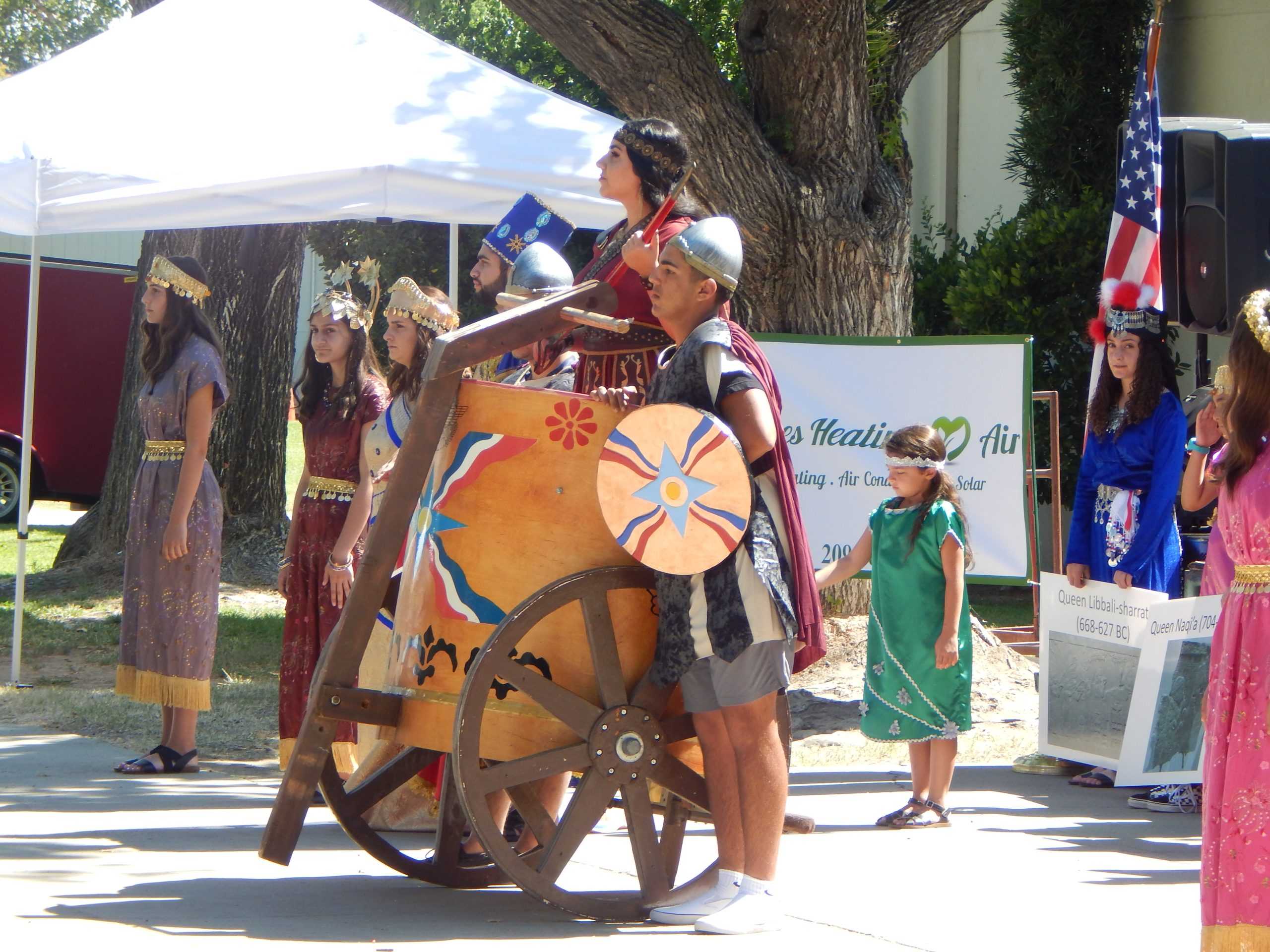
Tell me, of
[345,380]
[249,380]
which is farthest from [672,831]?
[249,380]

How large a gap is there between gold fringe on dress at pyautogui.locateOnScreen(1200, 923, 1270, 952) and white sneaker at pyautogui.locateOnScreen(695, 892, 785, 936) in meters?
1.04

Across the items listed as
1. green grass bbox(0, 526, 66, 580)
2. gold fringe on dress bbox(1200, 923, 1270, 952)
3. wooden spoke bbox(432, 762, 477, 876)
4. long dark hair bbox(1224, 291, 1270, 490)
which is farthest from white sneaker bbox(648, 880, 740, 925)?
green grass bbox(0, 526, 66, 580)

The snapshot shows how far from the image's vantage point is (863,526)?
781cm

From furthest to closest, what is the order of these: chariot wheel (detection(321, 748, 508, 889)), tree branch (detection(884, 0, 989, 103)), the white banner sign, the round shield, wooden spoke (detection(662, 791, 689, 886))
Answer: tree branch (detection(884, 0, 989, 103)) < the white banner sign < chariot wheel (detection(321, 748, 508, 889)) < wooden spoke (detection(662, 791, 689, 886)) < the round shield

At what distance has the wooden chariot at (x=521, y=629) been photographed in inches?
159

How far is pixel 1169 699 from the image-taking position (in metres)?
6.05

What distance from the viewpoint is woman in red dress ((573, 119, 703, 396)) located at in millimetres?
4715

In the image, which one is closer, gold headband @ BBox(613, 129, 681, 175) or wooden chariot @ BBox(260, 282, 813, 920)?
wooden chariot @ BBox(260, 282, 813, 920)

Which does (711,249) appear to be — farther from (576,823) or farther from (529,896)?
(529,896)

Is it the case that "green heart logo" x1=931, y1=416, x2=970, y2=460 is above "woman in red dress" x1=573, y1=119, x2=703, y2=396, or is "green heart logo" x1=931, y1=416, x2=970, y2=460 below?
below

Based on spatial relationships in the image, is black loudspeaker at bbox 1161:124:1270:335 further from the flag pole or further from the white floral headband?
the white floral headband

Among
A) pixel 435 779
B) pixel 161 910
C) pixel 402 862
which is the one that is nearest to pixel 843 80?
pixel 435 779

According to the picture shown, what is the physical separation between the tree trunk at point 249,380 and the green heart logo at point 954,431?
6031mm

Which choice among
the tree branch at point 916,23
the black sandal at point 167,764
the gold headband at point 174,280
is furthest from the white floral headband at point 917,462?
the tree branch at point 916,23
